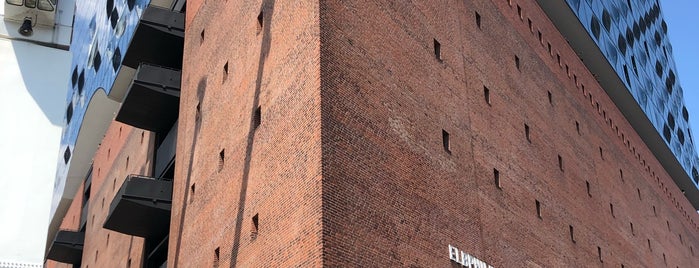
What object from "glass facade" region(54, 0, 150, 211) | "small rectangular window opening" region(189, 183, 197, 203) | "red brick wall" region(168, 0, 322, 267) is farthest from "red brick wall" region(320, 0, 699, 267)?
"glass facade" region(54, 0, 150, 211)

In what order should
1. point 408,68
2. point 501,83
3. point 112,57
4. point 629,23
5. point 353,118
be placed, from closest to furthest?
point 353,118, point 408,68, point 501,83, point 112,57, point 629,23

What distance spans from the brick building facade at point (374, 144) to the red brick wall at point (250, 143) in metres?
0.05

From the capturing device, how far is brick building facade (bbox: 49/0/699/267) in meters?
15.0

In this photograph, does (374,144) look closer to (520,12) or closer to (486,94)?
(486,94)

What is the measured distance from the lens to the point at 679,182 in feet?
171

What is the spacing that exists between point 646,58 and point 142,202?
1399 inches

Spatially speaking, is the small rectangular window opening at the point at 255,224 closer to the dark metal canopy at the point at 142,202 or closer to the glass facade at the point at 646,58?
the dark metal canopy at the point at 142,202

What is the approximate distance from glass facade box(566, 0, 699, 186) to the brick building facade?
404 inches

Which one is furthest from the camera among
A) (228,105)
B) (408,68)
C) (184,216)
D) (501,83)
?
(501,83)

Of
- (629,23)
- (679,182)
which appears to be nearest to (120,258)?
(629,23)

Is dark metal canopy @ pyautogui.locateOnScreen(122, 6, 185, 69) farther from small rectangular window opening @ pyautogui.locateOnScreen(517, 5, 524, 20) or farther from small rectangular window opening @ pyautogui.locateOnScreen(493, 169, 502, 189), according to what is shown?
small rectangular window opening @ pyautogui.locateOnScreen(517, 5, 524, 20)

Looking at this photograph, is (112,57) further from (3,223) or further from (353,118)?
(3,223)

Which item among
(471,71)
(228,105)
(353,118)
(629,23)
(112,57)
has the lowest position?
(353,118)

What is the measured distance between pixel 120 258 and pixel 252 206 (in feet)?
44.7
